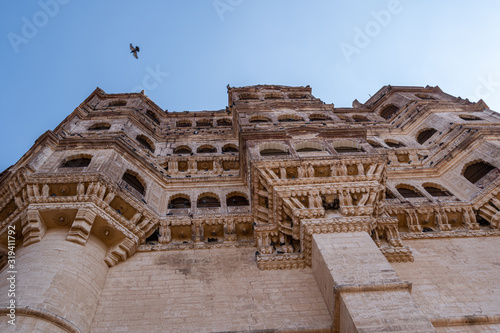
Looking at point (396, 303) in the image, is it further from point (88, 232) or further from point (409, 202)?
point (88, 232)

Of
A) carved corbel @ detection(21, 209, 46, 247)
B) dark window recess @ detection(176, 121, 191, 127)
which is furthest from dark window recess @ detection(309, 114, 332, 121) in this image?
carved corbel @ detection(21, 209, 46, 247)

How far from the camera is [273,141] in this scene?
17.8 metres

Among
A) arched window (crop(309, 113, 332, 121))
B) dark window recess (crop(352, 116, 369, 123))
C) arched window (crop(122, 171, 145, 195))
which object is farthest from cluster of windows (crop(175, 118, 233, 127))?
arched window (crop(122, 171, 145, 195))

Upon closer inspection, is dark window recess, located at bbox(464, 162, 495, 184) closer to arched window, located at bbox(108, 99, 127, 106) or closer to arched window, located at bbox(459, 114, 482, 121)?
arched window, located at bbox(459, 114, 482, 121)

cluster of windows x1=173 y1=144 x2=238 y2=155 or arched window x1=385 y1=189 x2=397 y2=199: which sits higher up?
cluster of windows x1=173 y1=144 x2=238 y2=155

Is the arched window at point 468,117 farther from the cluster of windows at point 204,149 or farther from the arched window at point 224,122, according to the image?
the arched window at point 224,122

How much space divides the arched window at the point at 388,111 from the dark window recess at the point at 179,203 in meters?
18.5

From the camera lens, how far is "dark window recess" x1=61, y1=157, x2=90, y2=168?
16.5 m

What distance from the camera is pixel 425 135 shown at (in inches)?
959

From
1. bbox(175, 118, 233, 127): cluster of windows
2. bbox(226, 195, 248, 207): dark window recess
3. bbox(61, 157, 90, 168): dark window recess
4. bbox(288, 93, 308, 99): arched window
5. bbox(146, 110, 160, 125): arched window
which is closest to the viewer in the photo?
bbox(61, 157, 90, 168): dark window recess

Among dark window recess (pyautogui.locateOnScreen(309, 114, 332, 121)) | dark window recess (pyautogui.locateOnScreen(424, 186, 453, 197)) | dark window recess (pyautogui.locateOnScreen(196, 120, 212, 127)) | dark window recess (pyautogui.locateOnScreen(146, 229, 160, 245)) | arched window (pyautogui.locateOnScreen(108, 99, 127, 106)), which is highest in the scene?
arched window (pyautogui.locateOnScreen(108, 99, 127, 106))

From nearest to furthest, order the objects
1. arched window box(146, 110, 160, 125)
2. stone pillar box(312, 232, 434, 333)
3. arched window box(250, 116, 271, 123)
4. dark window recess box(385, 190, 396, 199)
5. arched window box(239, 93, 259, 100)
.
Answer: stone pillar box(312, 232, 434, 333), dark window recess box(385, 190, 396, 199), arched window box(250, 116, 271, 123), arched window box(146, 110, 160, 125), arched window box(239, 93, 259, 100)

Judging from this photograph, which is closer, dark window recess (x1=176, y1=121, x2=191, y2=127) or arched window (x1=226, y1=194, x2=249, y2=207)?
arched window (x1=226, y1=194, x2=249, y2=207)

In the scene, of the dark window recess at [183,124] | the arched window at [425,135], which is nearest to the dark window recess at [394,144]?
the arched window at [425,135]
